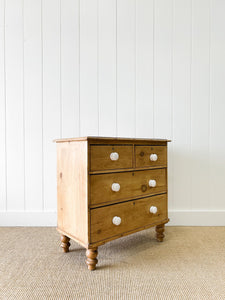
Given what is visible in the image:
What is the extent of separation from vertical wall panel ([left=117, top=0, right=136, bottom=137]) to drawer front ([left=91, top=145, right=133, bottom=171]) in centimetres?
56

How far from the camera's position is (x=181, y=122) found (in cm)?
181

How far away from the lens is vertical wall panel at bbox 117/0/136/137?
1781mm

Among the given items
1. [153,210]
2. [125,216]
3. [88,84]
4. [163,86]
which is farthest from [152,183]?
[88,84]

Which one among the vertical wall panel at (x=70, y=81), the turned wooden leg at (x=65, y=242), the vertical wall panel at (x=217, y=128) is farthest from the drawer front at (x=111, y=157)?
the vertical wall panel at (x=217, y=128)

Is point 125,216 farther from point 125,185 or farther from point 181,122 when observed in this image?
point 181,122

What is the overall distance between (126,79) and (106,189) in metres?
1.08

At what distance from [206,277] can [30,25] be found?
2.27 meters

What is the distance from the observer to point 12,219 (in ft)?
5.86

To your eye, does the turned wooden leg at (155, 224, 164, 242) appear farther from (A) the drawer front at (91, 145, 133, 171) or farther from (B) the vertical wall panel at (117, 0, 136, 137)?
(B) the vertical wall panel at (117, 0, 136, 137)

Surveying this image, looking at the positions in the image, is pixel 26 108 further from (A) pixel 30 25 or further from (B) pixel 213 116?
(B) pixel 213 116

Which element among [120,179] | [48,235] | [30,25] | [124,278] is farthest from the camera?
[30,25]

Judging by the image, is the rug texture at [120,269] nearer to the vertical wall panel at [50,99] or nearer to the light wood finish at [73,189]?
the light wood finish at [73,189]

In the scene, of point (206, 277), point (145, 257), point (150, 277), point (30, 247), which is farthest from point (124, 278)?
point (30, 247)

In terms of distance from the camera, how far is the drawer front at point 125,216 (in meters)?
1.13
